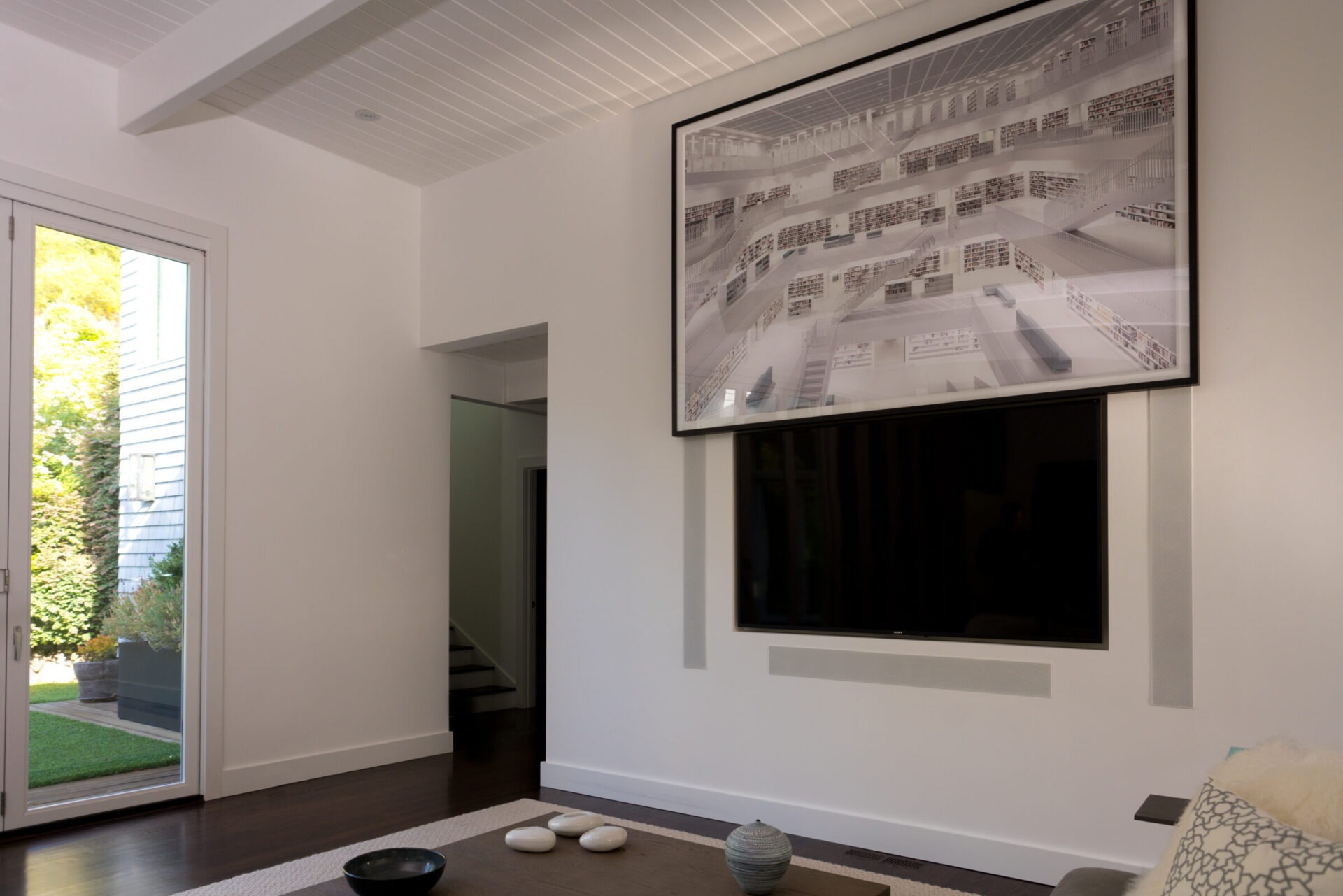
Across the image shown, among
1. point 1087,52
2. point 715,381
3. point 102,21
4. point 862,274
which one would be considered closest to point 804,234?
point 862,274

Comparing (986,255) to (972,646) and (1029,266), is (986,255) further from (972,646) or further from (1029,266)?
(972,646)

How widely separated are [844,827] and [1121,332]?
7.59 feet

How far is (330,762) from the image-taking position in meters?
5.39

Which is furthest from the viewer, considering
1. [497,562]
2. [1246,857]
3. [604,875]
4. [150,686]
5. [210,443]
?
[497,562]

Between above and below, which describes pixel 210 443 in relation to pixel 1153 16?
below

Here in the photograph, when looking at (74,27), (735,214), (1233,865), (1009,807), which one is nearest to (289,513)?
(74,27)

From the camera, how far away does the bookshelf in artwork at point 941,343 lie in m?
3.85

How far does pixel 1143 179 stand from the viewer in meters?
3.49

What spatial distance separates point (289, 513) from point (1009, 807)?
13.0ft

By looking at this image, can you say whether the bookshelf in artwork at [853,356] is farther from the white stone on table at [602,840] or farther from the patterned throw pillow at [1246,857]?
the patterned throw pillow at [1246,857]

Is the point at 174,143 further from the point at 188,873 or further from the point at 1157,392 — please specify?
the point at 1157,392

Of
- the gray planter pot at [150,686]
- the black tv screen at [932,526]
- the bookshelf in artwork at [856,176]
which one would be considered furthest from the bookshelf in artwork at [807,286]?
the gray planter pot at [150,686]

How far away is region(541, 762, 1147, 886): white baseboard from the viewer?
3.55m

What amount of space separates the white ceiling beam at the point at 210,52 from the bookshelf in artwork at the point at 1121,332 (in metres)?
2.99
